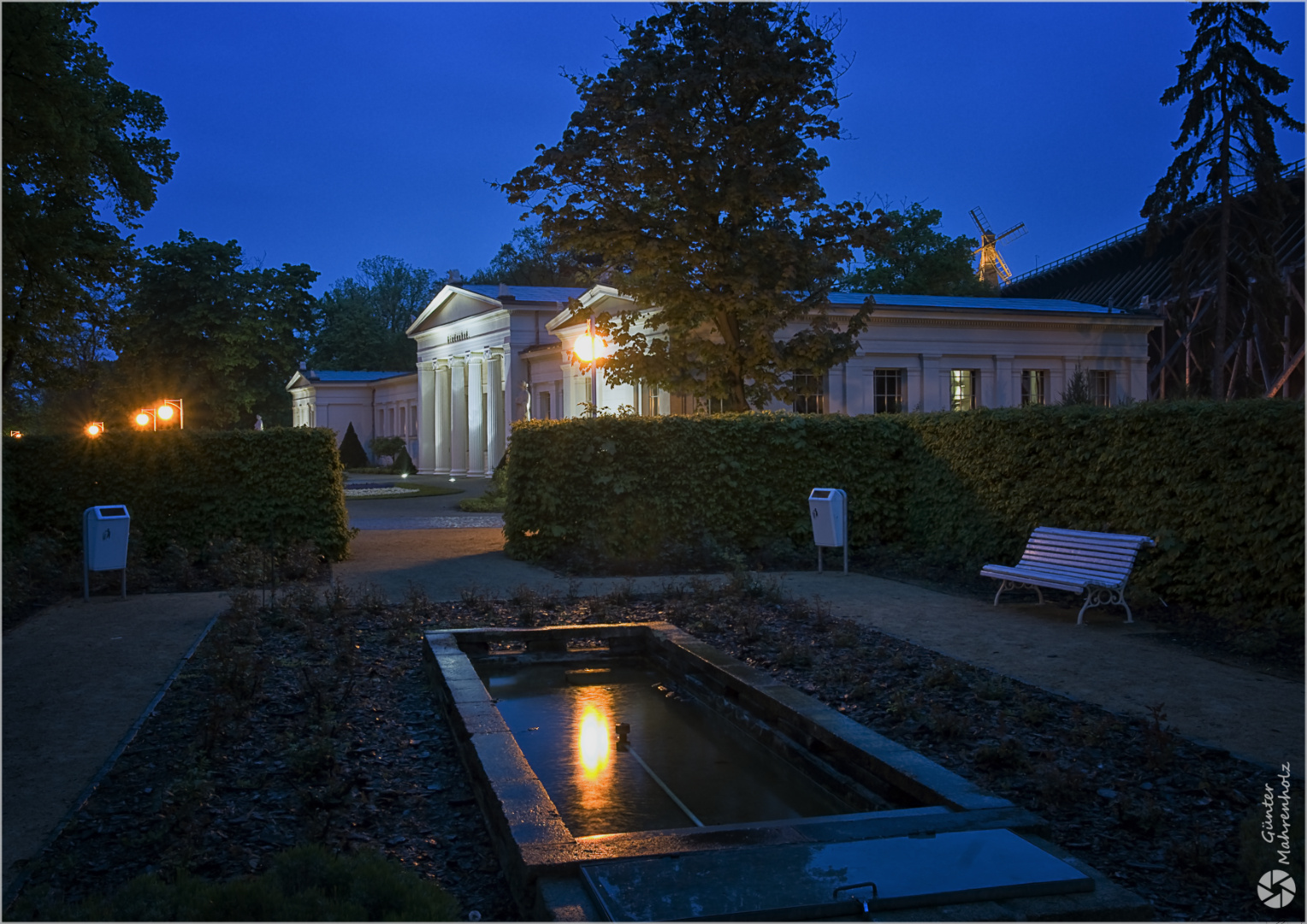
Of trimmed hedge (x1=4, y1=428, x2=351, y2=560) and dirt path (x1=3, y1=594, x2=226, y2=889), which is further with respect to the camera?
trimmed hedge (x1=4, y1=428, x2=351, y2=560)

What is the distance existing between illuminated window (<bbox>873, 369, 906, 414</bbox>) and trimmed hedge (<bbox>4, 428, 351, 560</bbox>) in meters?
19.5

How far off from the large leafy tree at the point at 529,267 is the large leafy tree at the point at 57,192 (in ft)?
164

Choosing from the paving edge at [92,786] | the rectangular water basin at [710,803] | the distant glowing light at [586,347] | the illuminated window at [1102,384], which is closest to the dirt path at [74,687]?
the paving edge at [92,786]

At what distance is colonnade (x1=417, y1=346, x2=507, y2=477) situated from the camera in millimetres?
45500

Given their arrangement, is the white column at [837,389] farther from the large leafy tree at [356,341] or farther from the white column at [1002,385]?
the large leafy tree at [356,341]

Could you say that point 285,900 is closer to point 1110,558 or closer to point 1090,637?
point 1090,637

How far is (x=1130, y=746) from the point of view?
599 centimetres

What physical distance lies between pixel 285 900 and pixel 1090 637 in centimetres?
755

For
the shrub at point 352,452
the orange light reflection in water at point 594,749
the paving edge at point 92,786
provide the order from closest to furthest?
the paving edge at point 92,786
the orange light reflection in water at point 594,749
the shrub at point 352,452

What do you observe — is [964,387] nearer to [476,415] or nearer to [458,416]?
[476,415]

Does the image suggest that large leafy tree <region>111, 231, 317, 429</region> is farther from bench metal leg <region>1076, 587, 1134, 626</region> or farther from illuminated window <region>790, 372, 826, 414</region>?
bench metal leg <region>1076, 587, 1134, 626</region>

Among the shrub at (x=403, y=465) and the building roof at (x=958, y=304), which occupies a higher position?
the building roof at (x=958, y=304)

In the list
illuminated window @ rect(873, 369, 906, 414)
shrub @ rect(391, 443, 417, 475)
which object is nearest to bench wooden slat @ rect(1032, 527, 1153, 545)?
illuminated window @ rect(873, 369, 906, 414)

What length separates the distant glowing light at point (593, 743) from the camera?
6.36 metres
